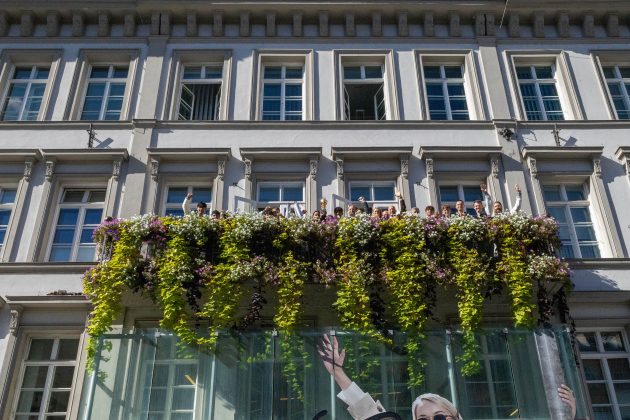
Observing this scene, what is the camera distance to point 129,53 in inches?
682

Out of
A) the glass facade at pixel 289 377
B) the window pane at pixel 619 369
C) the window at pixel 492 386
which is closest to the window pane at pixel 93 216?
the glass facade at pixel 289 377

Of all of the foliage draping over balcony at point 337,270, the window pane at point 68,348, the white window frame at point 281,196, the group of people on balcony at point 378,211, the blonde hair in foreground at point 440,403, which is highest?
the white window frame at point 281,196

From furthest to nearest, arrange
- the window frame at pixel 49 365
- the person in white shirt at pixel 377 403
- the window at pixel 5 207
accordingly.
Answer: the window at pixel 5 207 → the window frame at pixel 49 365 → the person in white shirt at pixel 377 403

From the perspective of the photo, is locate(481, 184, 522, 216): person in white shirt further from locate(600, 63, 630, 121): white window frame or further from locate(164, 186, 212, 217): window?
locate(164, 186, 212, 217): window

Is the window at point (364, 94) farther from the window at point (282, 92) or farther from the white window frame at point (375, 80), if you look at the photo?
the window at point (282, 92)

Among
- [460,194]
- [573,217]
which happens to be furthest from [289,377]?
[573,217]

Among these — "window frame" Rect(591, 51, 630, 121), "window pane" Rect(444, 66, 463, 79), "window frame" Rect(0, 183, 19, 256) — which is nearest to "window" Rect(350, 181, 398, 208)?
"window pane" Rect(444, 66, 463, 79)

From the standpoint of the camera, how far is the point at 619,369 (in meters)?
13.1

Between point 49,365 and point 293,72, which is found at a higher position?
point 293,72

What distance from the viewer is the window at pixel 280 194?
1496 centimetres

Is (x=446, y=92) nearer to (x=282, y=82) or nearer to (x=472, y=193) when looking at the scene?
(x=472, y=193)

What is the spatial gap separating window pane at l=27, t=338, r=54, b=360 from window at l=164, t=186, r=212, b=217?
11.9ft

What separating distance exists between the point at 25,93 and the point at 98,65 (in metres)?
1.94

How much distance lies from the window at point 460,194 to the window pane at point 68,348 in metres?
8.28
